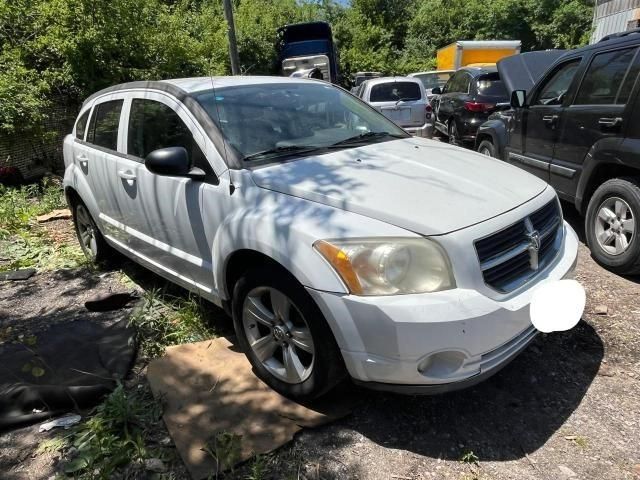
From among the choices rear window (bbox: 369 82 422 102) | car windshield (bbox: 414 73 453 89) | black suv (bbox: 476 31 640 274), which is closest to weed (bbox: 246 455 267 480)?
black suv (bbox: 476 31 640 274)

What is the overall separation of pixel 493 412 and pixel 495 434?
16cm

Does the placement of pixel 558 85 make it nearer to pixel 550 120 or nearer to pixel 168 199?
pixel 550 120

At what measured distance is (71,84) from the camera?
8.84m

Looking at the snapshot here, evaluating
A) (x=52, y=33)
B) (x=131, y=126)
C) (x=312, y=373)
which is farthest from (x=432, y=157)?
(x=52, y=33)

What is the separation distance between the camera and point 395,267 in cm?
210

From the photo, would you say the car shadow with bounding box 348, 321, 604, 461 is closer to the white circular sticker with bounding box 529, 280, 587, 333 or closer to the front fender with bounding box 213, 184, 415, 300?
the white circular sticker with bounding box 529, 280, 587, 333

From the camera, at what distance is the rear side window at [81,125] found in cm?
446

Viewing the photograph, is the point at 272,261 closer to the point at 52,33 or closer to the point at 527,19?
the point at 52,33

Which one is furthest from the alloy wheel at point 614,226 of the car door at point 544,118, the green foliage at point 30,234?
the green foliage at point 30,234

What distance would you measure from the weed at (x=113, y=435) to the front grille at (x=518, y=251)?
1872mm

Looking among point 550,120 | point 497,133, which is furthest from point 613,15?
point 550,120

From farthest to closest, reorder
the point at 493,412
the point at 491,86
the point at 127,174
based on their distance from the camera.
Result: the point at 491,86
the point at 127,174
the point at 493,412

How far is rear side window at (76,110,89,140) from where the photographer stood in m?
4.46

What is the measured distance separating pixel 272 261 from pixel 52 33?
26.6 ft
